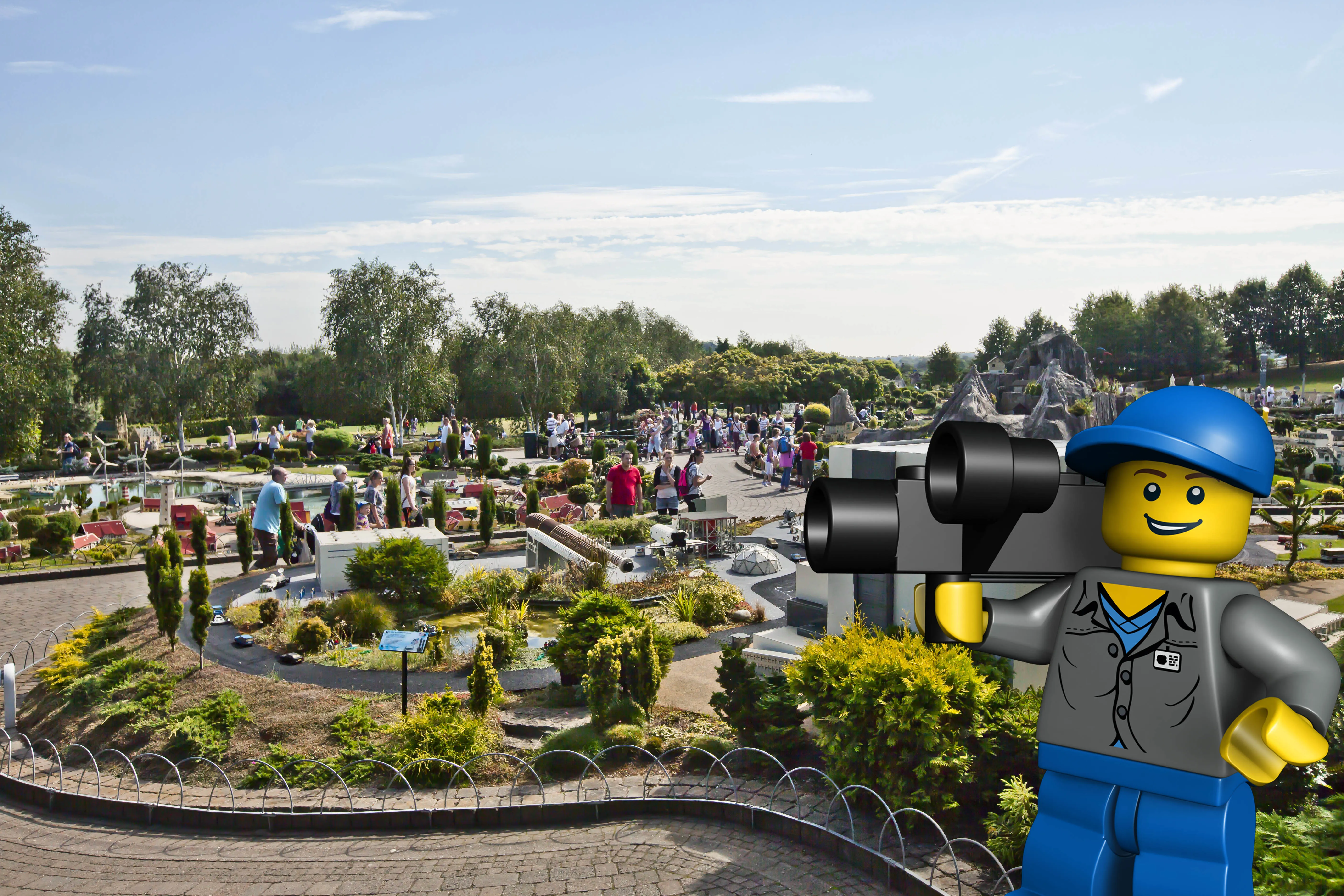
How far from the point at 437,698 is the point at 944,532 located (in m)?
5.90

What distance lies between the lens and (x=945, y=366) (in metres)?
83.2

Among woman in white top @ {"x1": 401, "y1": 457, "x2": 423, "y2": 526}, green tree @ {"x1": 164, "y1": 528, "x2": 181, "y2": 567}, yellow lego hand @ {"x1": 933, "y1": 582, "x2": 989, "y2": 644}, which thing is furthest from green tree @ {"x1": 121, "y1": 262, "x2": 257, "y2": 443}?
yellow lego hand @ {"x1": 933, "y1": 582, "x2": 989, "y2": 644}

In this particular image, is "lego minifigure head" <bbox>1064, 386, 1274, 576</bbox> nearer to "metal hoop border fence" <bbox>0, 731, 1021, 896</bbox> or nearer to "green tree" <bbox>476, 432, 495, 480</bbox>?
"metal hoop border fence" <bbox>0, 731, 1021, 896</bbox>

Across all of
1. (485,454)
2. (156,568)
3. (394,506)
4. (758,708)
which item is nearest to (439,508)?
(394,506)

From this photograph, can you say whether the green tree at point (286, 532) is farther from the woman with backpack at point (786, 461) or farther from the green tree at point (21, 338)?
the green tree at point (21, 338)

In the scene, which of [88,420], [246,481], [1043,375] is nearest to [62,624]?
[246,481]

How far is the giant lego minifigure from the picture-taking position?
3076mm

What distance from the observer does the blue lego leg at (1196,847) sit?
320 cm

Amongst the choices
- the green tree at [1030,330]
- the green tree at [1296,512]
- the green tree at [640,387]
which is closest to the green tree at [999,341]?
the green tree at [1030,330]

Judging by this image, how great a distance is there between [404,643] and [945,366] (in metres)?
80.1

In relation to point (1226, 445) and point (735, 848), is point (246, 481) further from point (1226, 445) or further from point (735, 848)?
point (1226, 445)

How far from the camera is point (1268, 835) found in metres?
4.79

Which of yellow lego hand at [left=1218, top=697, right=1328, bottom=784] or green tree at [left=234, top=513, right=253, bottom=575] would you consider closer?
yellow lego hand at [left=1218, top=697, right=1328, bottom=784]

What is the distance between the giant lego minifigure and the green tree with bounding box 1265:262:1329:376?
91025 mm
